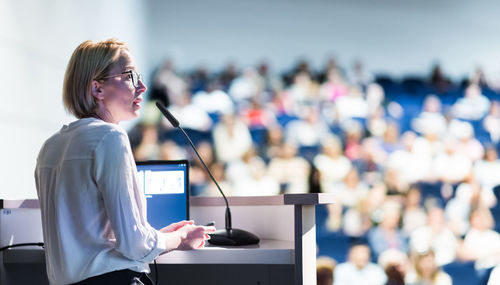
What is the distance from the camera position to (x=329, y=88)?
4.80 m

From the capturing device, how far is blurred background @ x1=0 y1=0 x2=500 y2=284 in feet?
14.8

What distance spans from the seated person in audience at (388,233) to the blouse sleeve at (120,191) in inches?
145

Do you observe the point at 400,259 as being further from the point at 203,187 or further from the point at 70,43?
the point at 70,43

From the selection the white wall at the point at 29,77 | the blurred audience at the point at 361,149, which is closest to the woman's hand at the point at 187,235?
the white wall at the point at 29,77

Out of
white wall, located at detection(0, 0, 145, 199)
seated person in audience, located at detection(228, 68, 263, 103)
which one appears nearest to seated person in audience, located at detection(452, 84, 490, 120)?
seated person in audience, located at detection(228, 68, 263, 103)

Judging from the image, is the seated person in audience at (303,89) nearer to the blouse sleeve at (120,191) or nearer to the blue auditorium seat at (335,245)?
the blue auditorium seat at (335,245)

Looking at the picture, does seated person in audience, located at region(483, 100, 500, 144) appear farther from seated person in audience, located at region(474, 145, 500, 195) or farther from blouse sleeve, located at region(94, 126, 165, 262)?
blouse sleeve, located at region(94, 126, 165, 262)

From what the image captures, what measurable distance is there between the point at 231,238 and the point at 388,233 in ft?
11.1

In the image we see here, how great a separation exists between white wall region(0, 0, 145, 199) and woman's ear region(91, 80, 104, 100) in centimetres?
102

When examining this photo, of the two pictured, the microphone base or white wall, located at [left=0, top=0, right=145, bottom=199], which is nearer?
the microphone base

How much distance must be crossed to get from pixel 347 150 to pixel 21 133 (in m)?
2.93

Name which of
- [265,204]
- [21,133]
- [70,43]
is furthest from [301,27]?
[265,204]

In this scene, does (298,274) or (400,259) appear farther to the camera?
(400,259)

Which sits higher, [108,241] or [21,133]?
[21,133]
